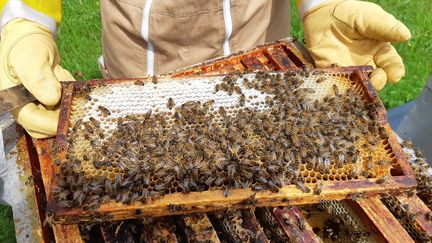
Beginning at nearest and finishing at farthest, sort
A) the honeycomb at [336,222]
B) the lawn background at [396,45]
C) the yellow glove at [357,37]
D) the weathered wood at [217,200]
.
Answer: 1. the weathered wood at [217,200]
2. the honeycomb at [336,222]
3. the yellow glove at [357,37]
4. the lawn background at [396,45]

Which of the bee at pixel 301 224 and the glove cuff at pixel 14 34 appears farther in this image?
the glove cuff at pixel 14 34

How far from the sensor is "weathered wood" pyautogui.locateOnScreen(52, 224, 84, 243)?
297 cm

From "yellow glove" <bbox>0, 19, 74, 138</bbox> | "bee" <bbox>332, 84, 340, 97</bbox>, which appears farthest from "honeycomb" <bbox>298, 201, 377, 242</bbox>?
"yellow glove" <bbox>0, 19, 74, 138</bbox>

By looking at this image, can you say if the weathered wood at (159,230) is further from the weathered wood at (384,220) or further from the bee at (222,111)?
the weathered wood at (384,220)

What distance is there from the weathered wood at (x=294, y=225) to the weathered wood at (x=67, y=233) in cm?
143

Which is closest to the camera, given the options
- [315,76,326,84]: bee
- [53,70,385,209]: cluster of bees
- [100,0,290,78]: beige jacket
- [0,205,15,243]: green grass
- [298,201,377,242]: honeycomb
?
[53,70,385,209]: cluster of bees

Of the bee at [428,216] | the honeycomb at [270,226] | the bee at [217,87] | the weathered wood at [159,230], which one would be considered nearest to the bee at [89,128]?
the weathered wood at [159,230]

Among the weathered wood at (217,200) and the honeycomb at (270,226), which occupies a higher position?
the weathered wood at (217,200)

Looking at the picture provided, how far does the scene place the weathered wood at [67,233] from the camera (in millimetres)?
2975

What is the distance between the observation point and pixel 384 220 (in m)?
3.26

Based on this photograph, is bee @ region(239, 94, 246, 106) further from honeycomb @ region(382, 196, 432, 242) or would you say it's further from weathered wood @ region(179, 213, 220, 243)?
honeycomb @ region(382, 196, 432, 242)

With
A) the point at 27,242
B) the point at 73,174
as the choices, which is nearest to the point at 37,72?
the point at 73,174

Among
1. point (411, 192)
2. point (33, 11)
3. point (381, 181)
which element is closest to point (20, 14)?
point (33, 11)

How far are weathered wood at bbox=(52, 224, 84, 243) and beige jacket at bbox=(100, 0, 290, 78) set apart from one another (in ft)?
7.44
